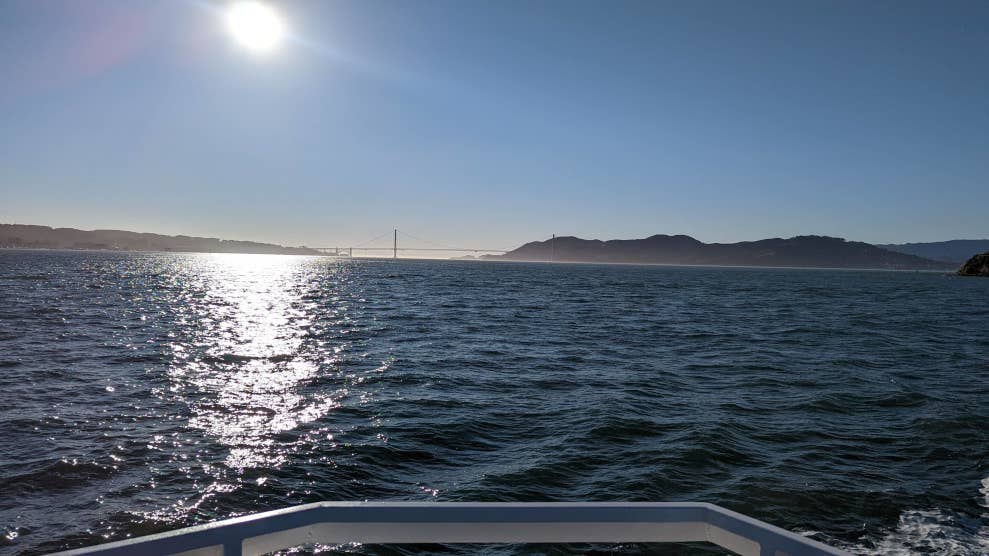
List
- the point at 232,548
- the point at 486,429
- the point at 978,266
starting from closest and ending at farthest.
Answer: the point at 232,548 < the point at 486,429 < the point at 978,266

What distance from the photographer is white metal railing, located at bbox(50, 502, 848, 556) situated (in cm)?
210

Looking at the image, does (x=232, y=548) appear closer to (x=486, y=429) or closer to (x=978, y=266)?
(x=486, y=429)

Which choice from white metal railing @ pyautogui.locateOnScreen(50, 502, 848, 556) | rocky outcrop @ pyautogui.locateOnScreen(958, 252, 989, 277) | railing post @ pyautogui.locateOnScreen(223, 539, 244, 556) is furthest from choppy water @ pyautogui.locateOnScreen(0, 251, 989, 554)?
rocky outcrop @ pyautogui.locateOnScreen(958, 252, 989, 277)

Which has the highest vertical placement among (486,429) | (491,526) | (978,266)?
(978,266)

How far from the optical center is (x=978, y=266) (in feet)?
458

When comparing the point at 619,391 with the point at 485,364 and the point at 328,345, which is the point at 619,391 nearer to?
the point at 485,364

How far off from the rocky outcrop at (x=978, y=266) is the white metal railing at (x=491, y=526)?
173617 millimetres

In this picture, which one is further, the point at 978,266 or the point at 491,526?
the point at 978,266

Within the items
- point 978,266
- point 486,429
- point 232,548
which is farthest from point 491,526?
point 978,266

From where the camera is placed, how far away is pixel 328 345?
2111 cm

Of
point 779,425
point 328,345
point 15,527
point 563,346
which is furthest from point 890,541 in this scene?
point 328,345

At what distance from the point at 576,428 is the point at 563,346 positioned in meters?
10.7

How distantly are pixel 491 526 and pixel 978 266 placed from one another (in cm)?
17838

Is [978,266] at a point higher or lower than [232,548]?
higher
